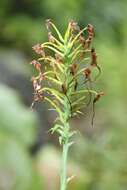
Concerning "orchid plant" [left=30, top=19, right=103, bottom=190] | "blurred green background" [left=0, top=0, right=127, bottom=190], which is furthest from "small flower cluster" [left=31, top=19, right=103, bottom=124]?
"blurred green background" [left=0, top=0, right=127, bottom=190]

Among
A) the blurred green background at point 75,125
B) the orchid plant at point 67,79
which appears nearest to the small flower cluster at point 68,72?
the orchid plant at point 67,79

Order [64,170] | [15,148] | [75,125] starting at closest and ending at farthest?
[64,170] < [15,148] < [75,125]

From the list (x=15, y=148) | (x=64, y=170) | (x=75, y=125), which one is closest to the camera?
(x=64, y=170)

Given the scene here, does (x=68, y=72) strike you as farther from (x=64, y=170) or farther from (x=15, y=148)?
(x=15, y=148)

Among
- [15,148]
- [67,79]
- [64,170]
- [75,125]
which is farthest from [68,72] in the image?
[75,125]

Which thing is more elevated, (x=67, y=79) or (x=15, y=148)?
(x=67, y=79)

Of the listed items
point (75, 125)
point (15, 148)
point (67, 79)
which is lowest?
point (75, 125)

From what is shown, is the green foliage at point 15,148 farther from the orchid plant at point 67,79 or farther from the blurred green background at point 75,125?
the orchid plant at point 67,79

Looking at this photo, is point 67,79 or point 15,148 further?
point 15,148

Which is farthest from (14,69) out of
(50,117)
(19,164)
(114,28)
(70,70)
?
(70,70)
